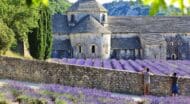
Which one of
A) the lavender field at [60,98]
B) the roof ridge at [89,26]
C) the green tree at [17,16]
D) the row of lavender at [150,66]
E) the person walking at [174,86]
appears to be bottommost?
the row of lavender at [150,66]

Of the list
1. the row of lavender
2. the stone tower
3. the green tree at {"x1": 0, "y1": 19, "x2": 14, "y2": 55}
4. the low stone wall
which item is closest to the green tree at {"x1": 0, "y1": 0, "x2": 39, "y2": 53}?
the green tree at {"x1": 0, "y1": 19, "x2": 14, "y2": 55}

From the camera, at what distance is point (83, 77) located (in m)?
22.7

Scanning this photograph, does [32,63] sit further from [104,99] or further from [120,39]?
[120,39]

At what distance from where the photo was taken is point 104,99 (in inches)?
595

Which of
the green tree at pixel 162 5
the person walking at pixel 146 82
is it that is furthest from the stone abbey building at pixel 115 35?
the green tree at pixel 162 5

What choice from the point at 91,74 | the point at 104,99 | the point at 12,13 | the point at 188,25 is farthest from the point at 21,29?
the point at 188,25

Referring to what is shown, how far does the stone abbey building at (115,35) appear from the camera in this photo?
63188 millimetres

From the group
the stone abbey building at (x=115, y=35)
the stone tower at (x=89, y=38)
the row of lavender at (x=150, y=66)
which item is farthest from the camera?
the stone abbey building at (x=115, y=35)

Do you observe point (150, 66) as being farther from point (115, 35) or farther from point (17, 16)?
point (115, 35)

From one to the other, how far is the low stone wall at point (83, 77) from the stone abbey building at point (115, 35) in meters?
38.1

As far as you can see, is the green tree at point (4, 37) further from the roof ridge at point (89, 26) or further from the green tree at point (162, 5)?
the roof ridge at point (89, 26)

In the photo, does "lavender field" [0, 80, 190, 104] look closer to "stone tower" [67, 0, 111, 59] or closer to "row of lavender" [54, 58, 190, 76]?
"row of lavender" [54, 58, 190, 76]

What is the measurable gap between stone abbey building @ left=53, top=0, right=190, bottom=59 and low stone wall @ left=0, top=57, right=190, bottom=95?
38.1 m

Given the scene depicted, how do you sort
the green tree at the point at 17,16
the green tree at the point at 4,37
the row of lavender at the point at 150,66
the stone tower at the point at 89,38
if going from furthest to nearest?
the stone tower at the point at 89,38 < the row of lavender at the point at 150,66 < the green tree at the point at 17,16 < the green tree at the point at 4,37
